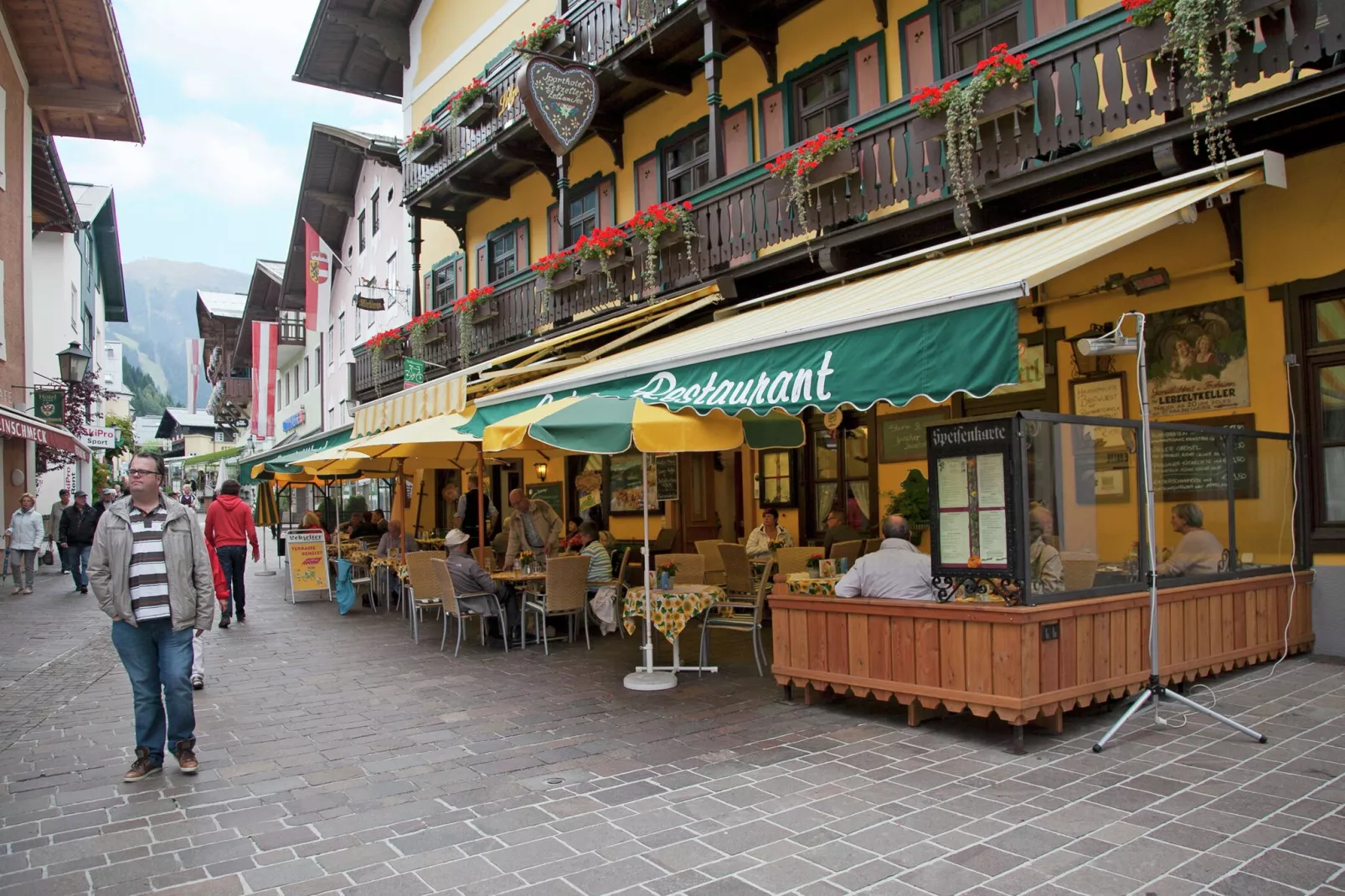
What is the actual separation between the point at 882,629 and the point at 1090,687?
4.33ft

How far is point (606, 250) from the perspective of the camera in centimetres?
1328

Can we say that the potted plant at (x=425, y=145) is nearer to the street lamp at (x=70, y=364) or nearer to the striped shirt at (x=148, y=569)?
the street lamp at (x=70, y=364)

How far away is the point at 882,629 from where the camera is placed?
249 inches

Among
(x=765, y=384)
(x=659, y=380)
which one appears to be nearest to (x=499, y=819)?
(x=765, y=384)

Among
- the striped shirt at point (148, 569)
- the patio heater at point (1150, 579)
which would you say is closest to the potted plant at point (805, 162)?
the patio heater at point (1150, 579)

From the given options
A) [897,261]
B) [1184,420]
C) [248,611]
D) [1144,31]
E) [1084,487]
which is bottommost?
[248,611]

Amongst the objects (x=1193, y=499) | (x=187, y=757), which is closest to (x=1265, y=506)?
(x=1193, y=499)

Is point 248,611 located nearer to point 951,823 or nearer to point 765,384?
point 765,384

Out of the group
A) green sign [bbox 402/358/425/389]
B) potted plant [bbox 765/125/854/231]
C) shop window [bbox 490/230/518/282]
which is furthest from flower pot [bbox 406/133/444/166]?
potted plant [bbox 765/125/854/231]

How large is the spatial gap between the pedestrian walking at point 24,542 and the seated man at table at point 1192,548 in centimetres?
1776

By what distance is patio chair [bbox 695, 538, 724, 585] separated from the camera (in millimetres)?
11914

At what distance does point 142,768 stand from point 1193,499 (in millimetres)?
7609

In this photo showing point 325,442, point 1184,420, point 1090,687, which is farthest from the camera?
point 325,442

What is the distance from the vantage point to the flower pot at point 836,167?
973 cm
